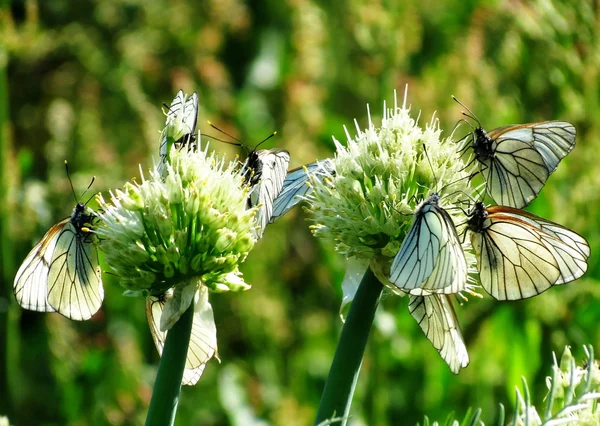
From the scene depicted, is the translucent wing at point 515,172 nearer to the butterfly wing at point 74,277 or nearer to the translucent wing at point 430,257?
the translucent wing at point 430,257

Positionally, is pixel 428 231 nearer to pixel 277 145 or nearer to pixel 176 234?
pixel 176 234

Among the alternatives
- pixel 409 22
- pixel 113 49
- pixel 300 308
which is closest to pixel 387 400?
pixel 300 308

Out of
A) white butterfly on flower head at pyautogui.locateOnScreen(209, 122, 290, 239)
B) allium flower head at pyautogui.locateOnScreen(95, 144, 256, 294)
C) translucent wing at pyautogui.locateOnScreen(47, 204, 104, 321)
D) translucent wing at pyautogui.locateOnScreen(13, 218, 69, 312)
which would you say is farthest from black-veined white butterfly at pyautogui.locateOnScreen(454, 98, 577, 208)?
translucent wing at pyautogui.locateOnScreen(13, 218, 69, 312)

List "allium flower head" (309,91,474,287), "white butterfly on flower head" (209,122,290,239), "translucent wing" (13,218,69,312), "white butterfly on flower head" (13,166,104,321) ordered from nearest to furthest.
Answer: "allium flower head" (309,91,474,287) → "white butterfly on flower head" (209,122,290,239) → "white butterfly on flower head" (13,166,104,321) → "translucent wing" (13,218,69,312)

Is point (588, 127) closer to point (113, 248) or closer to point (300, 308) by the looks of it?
point (300, 308)

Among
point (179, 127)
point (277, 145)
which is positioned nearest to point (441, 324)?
point (179, 127)

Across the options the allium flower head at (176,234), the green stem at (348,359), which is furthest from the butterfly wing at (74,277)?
the green stem at (348,359)

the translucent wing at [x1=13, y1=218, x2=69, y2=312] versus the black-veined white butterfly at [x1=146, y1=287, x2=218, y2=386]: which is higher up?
the translucent wing at [x1=13, y1=218, x2=69, y2=312]

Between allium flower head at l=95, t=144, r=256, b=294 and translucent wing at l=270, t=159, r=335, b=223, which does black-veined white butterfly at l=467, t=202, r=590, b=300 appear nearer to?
translucent wing at l=270, t=159, r=335, b=223
